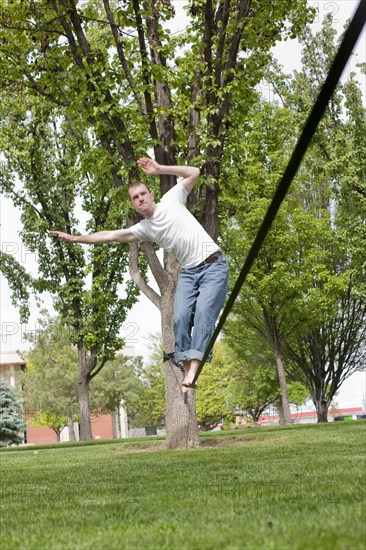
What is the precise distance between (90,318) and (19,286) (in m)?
3.93

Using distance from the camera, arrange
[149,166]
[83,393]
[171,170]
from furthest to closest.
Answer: [83,393], [171,170], [149,166]

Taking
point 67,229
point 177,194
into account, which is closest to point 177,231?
point 177,194

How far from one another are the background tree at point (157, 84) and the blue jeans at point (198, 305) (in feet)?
22.6

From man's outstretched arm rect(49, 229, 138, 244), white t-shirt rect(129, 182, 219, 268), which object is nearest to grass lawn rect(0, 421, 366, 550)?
white t-shirt rect(129, 182, 219, 268)

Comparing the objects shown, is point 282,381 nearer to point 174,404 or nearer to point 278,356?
point 278,356

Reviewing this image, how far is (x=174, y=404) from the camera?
51.3 ft

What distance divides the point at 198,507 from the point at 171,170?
123 inches

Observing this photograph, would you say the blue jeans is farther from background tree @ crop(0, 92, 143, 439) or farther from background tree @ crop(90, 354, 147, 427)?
background tree @ crop(90, 354, 147, 427)

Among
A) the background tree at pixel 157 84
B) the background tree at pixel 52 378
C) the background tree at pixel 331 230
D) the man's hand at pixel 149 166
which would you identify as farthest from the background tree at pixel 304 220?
the man's hand at pixel 149 166

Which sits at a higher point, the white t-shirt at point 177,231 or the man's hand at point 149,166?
the man's hand at point 149,166

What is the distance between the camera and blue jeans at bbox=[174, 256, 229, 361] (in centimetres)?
751

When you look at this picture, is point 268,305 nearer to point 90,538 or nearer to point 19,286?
point 19,286

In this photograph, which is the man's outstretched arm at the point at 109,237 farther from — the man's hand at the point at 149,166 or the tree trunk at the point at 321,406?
the tree trunk at the point at 321,406

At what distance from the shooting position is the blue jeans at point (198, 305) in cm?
751
